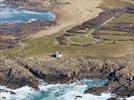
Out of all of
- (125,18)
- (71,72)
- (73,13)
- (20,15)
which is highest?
(71,72)

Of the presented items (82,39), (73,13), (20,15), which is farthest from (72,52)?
(20,15)

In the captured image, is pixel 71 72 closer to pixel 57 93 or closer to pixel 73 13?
Answer: pixel 57 93

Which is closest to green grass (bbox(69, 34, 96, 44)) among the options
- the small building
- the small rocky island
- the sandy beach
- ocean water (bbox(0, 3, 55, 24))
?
the small rocky island

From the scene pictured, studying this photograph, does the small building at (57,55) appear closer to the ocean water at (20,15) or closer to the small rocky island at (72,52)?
the small rocky island at (72,52)

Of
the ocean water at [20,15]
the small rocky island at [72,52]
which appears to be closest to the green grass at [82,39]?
the small rocky island at [72,52]

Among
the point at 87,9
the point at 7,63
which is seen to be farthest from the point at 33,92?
the point at 87,9

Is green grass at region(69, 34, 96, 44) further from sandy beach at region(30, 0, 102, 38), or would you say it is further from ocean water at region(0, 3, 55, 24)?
ocean water at region(0, 3, 55, 24)

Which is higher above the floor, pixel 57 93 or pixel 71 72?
pixel 71 72
